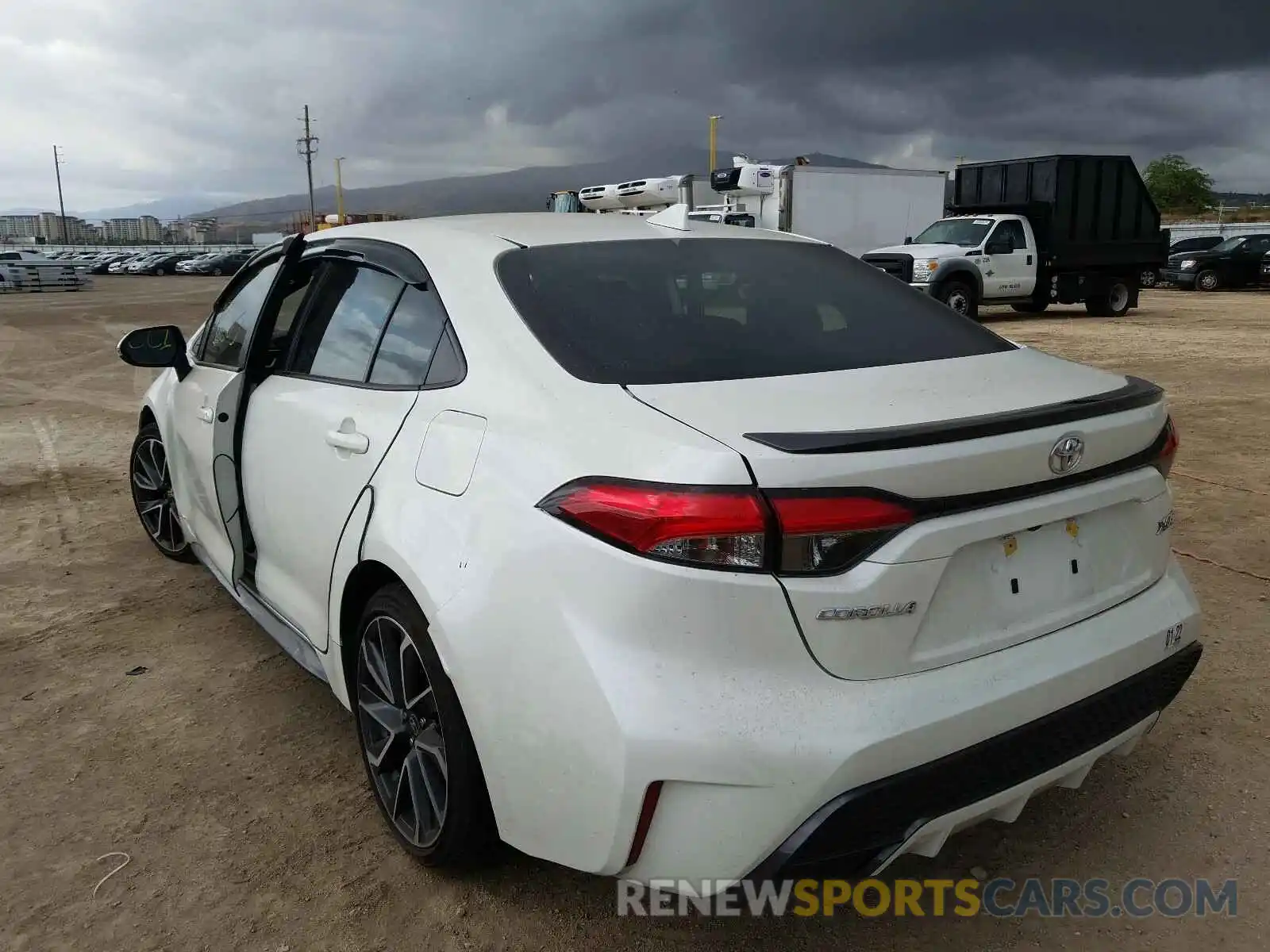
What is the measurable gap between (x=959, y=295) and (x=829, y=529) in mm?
16259

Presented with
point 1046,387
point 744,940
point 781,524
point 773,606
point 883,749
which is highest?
point 1046,387

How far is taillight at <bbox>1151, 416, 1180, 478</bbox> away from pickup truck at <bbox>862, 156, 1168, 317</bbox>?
1450 cm

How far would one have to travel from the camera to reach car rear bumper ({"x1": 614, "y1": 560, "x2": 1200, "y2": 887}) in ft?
5.69

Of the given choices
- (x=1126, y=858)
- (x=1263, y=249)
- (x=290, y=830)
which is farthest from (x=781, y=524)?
(x=1263, y=249)

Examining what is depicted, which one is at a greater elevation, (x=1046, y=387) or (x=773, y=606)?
(x=1046, y=387)

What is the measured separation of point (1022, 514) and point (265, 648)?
2.93 m

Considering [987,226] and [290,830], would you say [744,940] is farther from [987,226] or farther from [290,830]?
[987,226]

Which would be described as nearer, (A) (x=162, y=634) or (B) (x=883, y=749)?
(B) (x=883, y=749)

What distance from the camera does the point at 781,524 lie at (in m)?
1.73

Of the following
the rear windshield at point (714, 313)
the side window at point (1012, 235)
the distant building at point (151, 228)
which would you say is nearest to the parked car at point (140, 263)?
the side window at point (1012, 235)

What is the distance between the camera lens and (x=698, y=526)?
174 cm

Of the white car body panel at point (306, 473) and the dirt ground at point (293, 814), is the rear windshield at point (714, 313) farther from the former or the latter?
the dirt ground at point (293, 814)

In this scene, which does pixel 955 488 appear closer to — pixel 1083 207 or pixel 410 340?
pixel 410 340

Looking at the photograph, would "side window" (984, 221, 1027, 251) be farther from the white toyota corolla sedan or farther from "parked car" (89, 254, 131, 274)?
"parked car" (89, 254, 131, 274)
